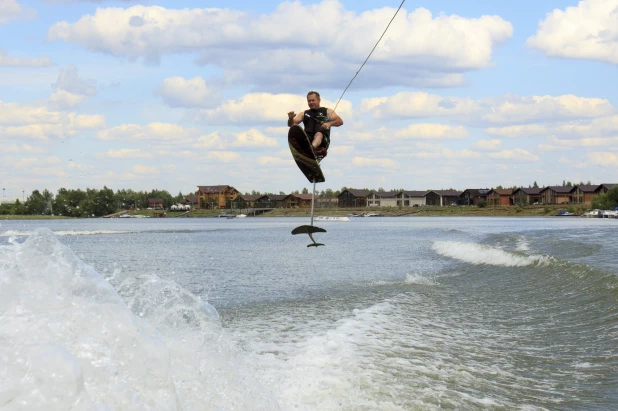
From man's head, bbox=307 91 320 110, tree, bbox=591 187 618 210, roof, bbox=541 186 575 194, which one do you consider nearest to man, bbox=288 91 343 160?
man's head, bbox=307 91 320 110

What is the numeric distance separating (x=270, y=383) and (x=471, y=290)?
520 inches

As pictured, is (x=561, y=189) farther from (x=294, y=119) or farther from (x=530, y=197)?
(x=294, y=119)

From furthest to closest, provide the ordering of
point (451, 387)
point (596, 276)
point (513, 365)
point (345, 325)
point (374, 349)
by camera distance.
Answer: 1. point (596, 276)
2. point (345, 325)
3. point (374, 349)
4. point (513, 365)
5. point (451, 387)

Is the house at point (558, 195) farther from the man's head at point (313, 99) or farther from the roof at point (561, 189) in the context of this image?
Result: the man's head at point (313, 99)

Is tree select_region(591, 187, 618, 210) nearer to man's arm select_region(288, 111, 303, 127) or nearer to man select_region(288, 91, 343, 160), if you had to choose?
man select_region(288, 91, 343, 160)

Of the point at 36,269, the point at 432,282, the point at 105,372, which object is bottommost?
the point at 432,282

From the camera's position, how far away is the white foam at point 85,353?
177 inches

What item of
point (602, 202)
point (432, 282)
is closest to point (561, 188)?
point (602, 202)

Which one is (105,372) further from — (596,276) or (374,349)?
(596,276)

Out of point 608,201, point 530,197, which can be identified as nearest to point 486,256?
point 608,201

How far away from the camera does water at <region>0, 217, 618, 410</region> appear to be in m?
5.75

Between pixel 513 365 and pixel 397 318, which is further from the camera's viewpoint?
pixel 397 318

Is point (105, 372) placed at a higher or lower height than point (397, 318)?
higher

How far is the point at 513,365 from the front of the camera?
10477 mm
